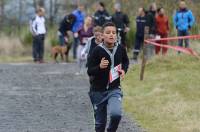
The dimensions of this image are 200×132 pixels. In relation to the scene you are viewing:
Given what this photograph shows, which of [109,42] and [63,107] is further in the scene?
[63,107]

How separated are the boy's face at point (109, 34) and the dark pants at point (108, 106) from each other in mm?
649

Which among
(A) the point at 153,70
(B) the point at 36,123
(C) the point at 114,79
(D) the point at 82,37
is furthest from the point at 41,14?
(C) the point at 114,79

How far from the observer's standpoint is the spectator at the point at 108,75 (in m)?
8.98

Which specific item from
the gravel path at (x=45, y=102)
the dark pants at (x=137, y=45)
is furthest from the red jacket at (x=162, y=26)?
the gravel path at (x=45, y=102)

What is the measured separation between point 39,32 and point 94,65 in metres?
14.9

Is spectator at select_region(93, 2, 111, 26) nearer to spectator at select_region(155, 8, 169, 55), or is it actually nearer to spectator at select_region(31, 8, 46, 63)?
spectator at select_region(155, 8, 169, 55)

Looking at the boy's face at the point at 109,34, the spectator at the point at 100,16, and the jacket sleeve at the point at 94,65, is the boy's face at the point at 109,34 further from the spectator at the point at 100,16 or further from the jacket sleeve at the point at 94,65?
the spectator at the point at 100,16

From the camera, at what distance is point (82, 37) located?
1978cm

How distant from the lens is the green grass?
11484mm

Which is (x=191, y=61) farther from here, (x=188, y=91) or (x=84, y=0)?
(x=84, y=0)

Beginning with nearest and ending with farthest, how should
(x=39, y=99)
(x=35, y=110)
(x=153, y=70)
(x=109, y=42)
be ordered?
(x=109, y=42) → (x=35, y=110) → (x=39, y=99) → (x=153, y=70)

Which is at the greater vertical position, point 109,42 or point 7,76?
point 109,42

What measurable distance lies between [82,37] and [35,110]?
276 inches

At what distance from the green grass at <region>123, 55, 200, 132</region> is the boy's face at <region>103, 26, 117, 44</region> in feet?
7.54
